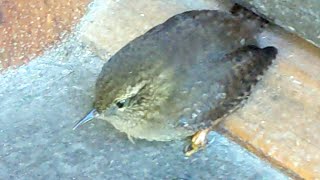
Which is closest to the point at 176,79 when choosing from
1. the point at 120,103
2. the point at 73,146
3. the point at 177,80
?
the point at 177,80

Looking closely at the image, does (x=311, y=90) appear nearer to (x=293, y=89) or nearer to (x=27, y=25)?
(x=293, y=89)

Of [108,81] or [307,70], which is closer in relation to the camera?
[108,81]

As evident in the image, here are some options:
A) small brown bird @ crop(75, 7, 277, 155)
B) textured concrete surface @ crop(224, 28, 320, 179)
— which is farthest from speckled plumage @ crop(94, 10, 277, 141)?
textured concrete surface @ crop(224, 28, 320, 179)

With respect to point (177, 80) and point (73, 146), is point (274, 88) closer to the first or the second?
point (177, 80)

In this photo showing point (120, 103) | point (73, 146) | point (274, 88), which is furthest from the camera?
point (274, 88)

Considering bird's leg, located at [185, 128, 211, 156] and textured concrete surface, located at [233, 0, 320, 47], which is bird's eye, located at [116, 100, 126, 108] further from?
textured concrete surface, located at [233, 0, 320, 47]

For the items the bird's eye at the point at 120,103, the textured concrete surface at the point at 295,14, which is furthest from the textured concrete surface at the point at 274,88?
the bird's eye at the point at 120,103

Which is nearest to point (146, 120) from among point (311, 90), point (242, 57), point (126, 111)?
point (126, 111)

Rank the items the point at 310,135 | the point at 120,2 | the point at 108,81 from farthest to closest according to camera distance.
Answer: the point at 120,2, the point at 310,135, the point at 108,81

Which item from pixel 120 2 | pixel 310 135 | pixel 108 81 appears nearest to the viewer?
pixel 108 81
